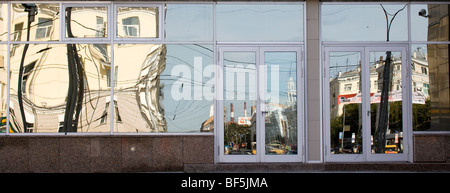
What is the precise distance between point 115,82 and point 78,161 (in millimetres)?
1614

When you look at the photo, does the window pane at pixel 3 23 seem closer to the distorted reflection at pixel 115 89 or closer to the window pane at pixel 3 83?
the window pane at pixel 3 83

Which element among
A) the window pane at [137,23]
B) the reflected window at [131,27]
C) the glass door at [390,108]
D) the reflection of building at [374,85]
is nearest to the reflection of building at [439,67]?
the reflection of building at [374,85]

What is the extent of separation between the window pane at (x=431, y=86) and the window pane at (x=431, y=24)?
17cm

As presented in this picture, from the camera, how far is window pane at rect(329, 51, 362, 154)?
9930mm

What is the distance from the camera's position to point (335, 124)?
9.95 m

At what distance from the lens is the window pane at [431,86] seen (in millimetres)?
9898

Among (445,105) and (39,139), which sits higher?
(445,105)

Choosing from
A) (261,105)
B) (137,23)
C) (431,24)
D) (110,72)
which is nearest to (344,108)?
(261,105)

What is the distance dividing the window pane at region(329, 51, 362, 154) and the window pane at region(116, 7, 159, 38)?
3412mm

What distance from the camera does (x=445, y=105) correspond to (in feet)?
32.7
